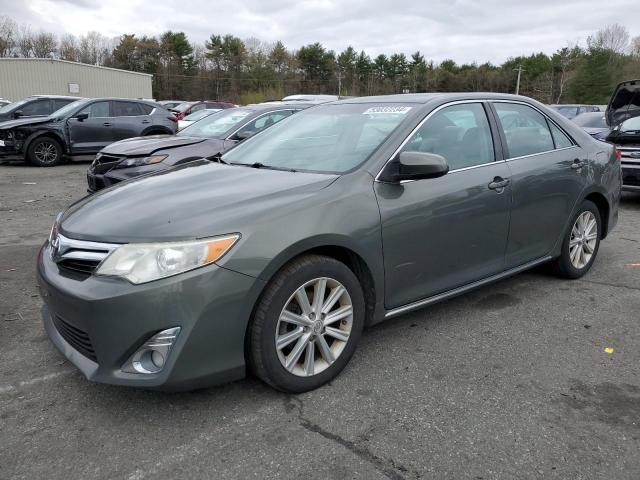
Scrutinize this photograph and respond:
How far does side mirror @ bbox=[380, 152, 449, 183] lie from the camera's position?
3000mm

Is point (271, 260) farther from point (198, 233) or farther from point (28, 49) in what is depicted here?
point (28, 49)

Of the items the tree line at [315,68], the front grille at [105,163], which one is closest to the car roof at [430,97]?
the front grille at [105,163]

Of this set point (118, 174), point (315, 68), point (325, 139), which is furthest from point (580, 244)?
point (315, 68)

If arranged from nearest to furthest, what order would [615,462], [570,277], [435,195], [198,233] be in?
[615,462] < [198,233] < [435,195] < [570,277]

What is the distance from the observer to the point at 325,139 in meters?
3.59

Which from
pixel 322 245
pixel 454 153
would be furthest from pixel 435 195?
pixel 322 245

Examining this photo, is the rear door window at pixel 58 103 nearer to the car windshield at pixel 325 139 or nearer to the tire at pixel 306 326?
the car windshield at pixel 325 139

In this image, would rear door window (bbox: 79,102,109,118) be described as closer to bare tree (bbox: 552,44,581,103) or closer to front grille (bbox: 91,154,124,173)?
front grille (bbox: 91,154,124,173)

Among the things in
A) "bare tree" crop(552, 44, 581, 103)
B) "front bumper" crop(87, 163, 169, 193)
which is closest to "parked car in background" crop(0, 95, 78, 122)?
"front bumper" crop(87, 163, 169, 193)

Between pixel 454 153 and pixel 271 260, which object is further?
pixel 454 153

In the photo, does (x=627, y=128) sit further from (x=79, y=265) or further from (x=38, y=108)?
(x=38, y=108)

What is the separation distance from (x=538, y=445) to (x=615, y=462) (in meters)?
0.30

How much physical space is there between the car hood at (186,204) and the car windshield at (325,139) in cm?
23

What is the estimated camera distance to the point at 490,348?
3348mm
